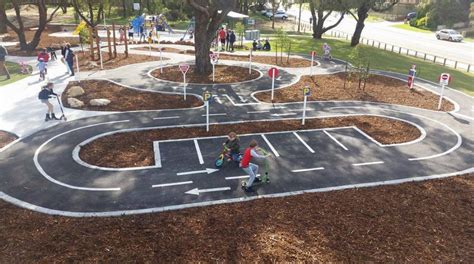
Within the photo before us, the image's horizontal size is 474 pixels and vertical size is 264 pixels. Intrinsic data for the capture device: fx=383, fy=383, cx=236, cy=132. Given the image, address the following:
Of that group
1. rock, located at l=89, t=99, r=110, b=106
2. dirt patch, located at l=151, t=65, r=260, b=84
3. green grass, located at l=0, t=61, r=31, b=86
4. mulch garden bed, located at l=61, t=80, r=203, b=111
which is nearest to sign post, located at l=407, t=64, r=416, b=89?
dirt patch, located at l=151, t=65, r=260, b=84

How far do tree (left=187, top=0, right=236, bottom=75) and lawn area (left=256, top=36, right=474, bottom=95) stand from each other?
31.3 feet

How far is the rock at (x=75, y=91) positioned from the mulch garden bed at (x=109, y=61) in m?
6.22

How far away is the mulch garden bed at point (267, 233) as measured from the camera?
8968 mm

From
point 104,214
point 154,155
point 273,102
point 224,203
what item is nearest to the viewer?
point 104,214

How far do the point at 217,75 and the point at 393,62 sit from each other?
16721mm

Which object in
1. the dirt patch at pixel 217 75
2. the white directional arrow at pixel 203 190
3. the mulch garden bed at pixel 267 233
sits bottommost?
the mulch garden bed at pixel 267 233

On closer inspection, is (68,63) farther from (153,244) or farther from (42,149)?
(153,244)

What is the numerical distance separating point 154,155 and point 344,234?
745 cm

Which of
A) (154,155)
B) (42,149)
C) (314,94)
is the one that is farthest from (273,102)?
(42,149)

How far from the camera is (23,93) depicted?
21125mm

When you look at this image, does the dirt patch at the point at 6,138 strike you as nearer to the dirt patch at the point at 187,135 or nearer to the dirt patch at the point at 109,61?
the dirt patch at the point at 187,135

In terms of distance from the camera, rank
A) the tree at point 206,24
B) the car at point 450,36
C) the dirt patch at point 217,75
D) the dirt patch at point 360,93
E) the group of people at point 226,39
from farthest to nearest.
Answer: the car at point 450,36
the group of people at point 226,39
the dirt patch at point 217,75
the tree at point 206,24
the dirt patch at point 360,93

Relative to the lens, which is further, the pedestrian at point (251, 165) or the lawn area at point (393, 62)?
the lawn area at point (393, 62)

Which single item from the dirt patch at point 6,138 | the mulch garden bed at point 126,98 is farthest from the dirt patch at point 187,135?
the mulch garden bed at point 126,98
